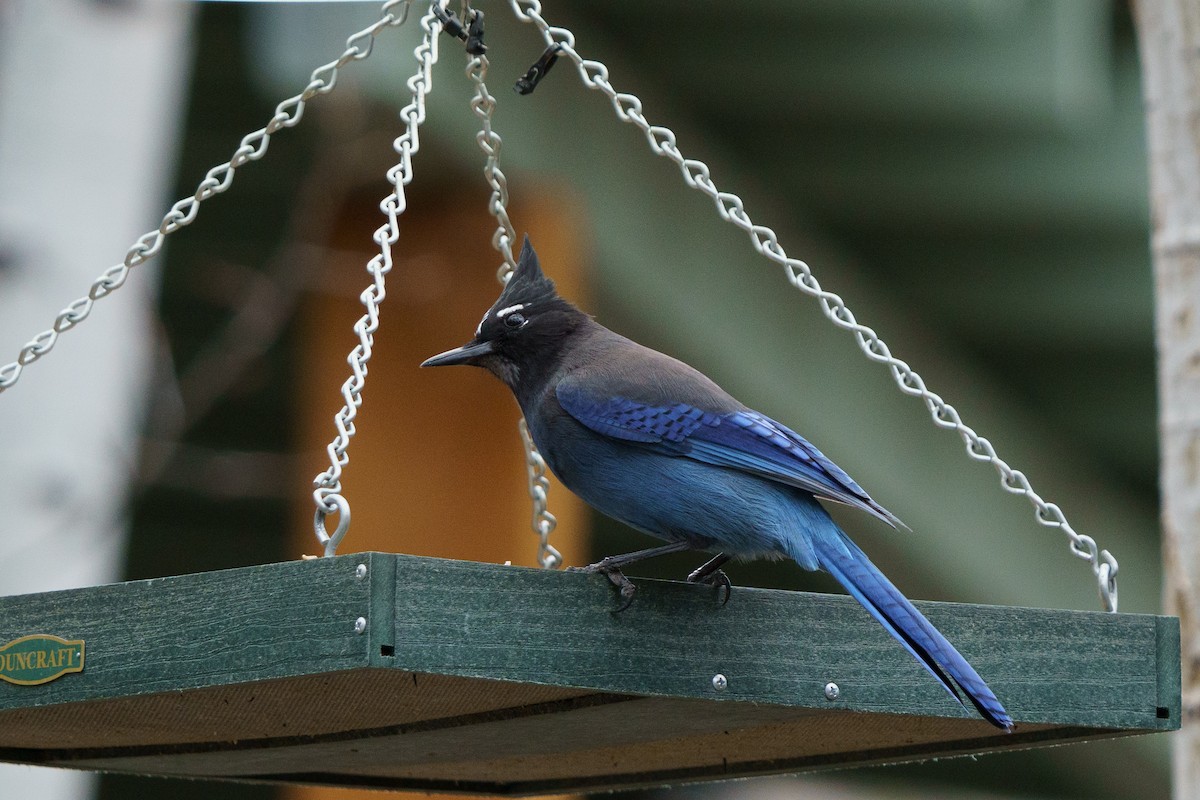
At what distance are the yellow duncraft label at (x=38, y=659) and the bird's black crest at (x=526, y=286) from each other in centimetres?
117

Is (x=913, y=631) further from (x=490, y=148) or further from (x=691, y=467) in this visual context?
(x=490, y=148)

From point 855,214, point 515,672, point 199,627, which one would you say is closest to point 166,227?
point 199,627

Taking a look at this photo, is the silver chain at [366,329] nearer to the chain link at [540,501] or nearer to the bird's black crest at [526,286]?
the bird's black crest at [526,286]

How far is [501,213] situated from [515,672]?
1.32 meters

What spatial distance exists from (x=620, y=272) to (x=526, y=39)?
92 cm

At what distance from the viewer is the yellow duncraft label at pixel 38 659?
312 cm

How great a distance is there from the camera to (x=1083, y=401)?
7.69 metres

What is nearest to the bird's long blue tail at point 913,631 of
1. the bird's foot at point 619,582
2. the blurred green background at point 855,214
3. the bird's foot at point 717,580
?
the bird's foot at point 717,580

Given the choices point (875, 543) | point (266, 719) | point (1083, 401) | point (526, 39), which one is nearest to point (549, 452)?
point (266, 719)

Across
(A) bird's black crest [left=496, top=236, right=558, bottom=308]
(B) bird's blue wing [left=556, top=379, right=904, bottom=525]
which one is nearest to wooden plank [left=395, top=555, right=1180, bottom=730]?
(B) bird's blue wing [left=556, top=379, right=904, bottom=525]

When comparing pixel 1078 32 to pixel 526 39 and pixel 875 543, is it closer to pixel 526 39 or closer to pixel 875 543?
pixel 526 39

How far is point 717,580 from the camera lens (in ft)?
10.9

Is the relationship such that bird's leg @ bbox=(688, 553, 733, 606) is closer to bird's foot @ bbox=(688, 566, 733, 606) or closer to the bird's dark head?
bird's foot @ bbox=(688, 566, 733, 606)

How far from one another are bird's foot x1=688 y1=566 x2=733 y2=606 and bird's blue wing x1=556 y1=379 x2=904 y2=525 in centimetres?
20
